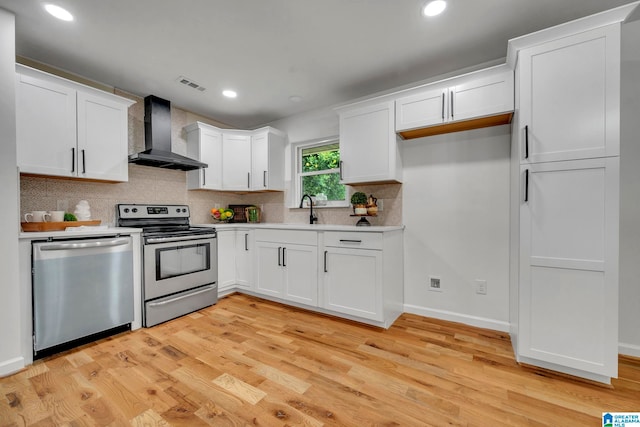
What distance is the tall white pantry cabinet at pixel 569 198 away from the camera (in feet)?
5.36

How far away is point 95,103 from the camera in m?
2.54

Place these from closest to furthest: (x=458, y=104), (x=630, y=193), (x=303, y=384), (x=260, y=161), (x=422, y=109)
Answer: (x=303, y=384) → (x=630, y=193) → (x=458, y=104) → (x=422, y=109) → (x=260, y=161)

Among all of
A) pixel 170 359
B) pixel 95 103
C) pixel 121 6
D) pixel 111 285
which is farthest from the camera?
pixel 95 103

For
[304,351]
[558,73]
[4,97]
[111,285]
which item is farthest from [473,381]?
[4,97]

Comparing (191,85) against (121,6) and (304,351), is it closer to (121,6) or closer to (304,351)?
(121,6)

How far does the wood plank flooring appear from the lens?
1.42 metres

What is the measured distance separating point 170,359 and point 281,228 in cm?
155

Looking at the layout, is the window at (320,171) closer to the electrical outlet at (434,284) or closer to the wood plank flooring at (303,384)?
the electrical outlet at (434,284)

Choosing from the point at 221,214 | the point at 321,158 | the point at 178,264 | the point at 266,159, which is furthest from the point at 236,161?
the point at 178,264

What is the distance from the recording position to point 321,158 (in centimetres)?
374

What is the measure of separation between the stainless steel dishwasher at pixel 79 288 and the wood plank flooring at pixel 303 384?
170 mm

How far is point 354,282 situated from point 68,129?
2906 millimetres

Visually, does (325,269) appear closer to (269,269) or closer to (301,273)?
(301,273)

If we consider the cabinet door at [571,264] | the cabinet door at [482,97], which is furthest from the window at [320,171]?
the cabinet door at [571,264]
